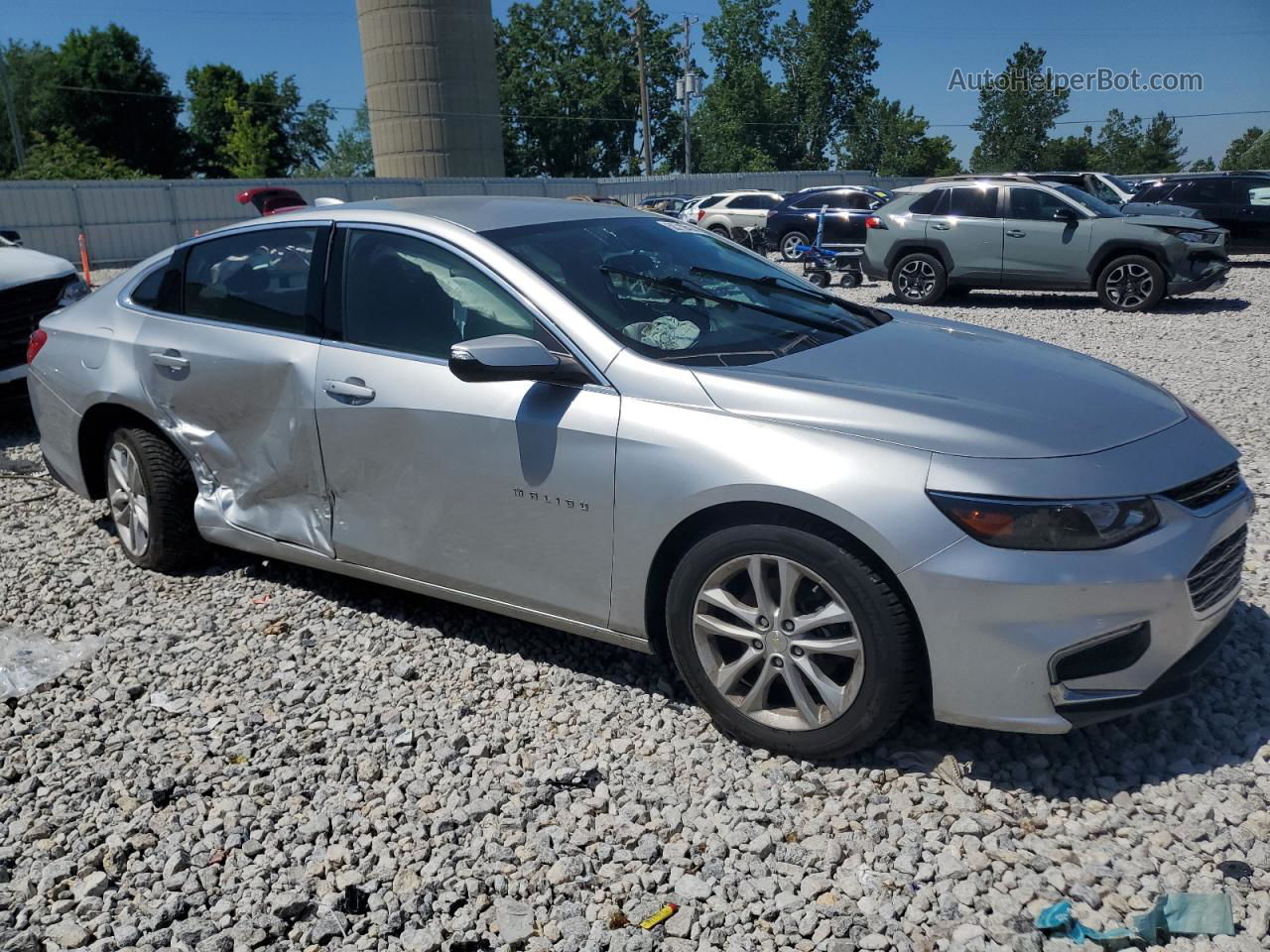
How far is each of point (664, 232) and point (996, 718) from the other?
231cm

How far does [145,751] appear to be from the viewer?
340 cm

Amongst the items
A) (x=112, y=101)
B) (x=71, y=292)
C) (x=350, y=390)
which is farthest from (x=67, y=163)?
(x=350, y=390)

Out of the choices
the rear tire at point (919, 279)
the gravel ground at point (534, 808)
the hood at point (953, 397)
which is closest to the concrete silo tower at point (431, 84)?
the rear tire at point (919, 279)

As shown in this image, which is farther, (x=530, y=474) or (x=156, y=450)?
(x=156, y=450)

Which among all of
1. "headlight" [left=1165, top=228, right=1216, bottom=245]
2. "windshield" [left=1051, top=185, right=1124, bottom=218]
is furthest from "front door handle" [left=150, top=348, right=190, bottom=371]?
"headlight" [left=1165, top=228, right=1216, bottom=245]

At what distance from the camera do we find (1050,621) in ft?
8.79

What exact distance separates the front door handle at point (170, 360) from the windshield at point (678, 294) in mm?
1509

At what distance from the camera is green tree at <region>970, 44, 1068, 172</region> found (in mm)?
79562

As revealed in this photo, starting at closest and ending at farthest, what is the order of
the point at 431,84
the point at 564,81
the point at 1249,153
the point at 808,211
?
the point at 808,211 → the point at 431,84 → the point at 564,81 → the point at 1249,153

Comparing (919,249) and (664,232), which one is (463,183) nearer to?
(919,249)

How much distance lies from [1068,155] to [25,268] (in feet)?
286

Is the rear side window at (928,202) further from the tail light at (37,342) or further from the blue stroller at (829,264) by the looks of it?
the tail light at (37,342)

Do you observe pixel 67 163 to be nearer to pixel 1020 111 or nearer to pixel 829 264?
pixel 829 264

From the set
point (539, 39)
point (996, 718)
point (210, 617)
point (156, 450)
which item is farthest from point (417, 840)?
point (539, 39)
